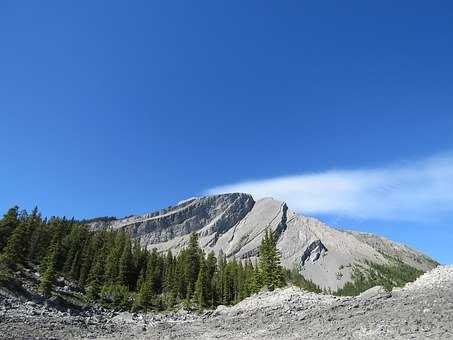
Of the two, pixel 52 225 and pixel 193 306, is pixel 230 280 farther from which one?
pixel 52 225

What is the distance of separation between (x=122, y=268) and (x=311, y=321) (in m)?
82.4

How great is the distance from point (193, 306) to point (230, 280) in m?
35.6

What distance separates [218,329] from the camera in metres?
40.3

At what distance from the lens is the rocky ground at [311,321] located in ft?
96.4

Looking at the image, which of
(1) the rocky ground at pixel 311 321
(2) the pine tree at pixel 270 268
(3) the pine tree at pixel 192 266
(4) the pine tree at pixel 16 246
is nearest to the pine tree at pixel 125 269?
(3) the pine tree at pixel 192 266

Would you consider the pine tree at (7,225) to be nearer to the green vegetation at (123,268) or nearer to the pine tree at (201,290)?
the green vegetation at (123,268)

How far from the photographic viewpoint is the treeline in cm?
8731

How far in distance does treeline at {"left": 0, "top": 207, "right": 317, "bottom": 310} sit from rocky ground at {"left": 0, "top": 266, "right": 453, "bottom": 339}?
136 feet

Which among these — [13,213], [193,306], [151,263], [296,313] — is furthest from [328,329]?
[151,263]

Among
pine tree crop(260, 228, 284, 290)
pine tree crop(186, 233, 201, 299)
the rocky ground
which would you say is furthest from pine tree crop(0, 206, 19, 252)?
pine tree crop(260, 228, 284, 290)

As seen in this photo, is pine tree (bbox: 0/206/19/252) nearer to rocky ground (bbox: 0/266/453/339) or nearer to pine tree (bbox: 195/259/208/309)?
pine tree (bbox: 195/259/208/309)

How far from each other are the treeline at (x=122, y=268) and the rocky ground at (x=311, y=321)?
136ft

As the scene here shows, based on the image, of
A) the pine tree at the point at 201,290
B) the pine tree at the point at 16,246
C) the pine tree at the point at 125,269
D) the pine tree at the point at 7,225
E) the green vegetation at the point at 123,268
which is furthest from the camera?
the pine tree at the point at 125,269

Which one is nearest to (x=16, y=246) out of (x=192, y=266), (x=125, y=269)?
(x=125, y=269)
